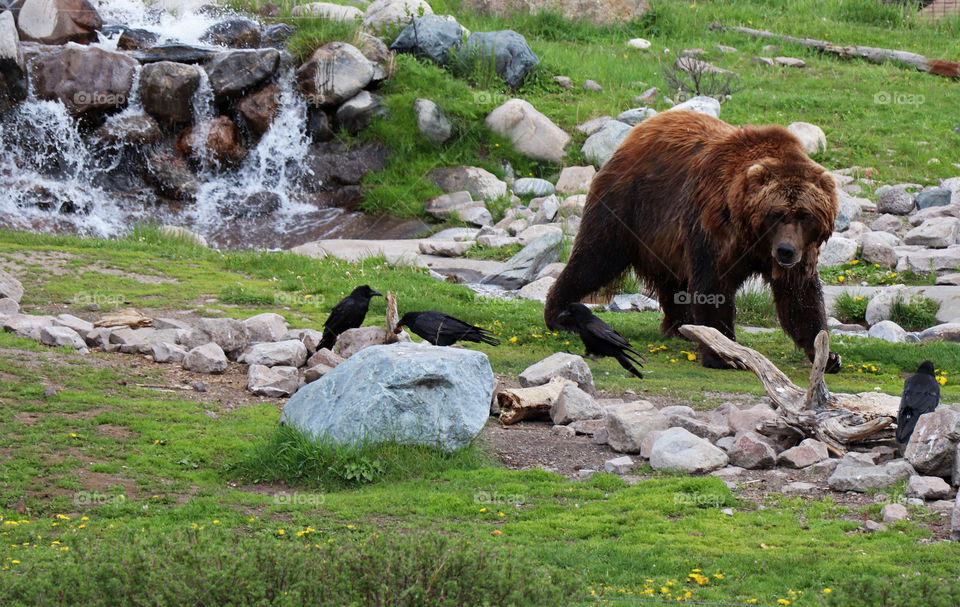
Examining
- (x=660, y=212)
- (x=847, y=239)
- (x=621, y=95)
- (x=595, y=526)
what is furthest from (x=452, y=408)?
(x=621, y=95)

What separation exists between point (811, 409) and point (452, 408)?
261cm

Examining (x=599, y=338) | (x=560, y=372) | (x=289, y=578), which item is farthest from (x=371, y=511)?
(x=599, y=338)

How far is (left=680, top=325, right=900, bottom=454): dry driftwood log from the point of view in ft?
23.6

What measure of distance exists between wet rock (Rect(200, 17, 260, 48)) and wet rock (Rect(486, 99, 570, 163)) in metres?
5.77

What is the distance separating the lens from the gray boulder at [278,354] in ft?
30.7

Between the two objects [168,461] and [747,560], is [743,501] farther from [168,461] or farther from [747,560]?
[168,461]

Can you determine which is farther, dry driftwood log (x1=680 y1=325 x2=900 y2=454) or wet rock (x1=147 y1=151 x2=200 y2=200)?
wet rock (x1=147 y1=151 x2=200 y2=200)

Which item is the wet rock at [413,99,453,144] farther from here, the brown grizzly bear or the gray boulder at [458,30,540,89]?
the brown grizzly bear

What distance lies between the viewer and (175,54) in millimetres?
20953

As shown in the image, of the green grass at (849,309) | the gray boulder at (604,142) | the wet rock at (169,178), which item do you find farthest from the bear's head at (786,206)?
the wet rock at (169,178)

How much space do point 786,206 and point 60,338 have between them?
21.6ft

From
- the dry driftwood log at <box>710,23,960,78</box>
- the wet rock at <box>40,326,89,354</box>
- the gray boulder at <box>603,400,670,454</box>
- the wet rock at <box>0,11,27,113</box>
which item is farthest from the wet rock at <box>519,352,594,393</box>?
the dry driftwood log at <box>710,23,960,78</box>

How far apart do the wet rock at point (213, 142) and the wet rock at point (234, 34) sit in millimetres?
2890

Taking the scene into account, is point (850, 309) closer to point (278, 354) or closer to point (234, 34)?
point (278, 354)
